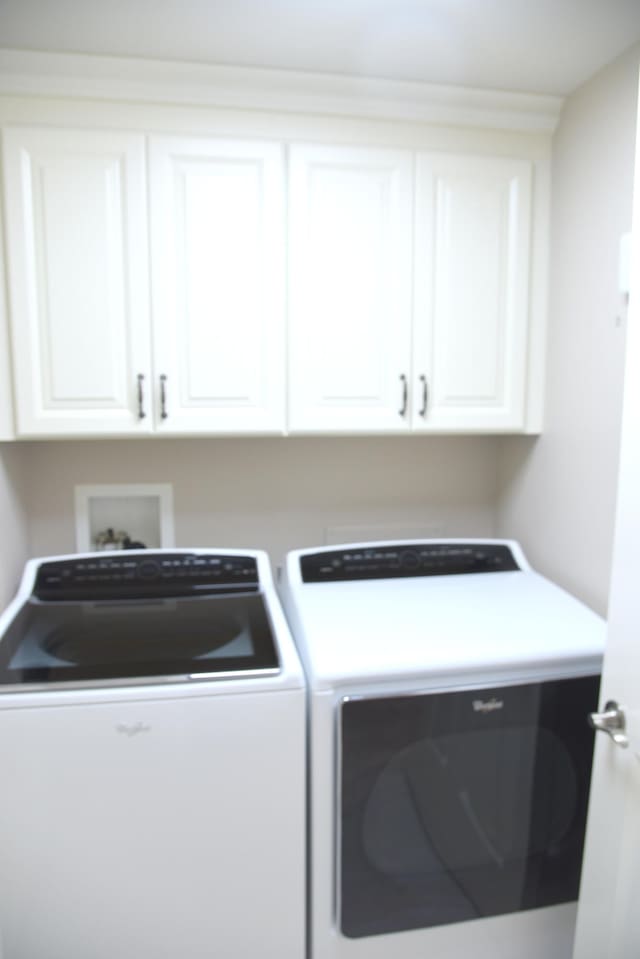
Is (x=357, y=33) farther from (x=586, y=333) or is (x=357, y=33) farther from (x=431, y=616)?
(x=431, y=616)

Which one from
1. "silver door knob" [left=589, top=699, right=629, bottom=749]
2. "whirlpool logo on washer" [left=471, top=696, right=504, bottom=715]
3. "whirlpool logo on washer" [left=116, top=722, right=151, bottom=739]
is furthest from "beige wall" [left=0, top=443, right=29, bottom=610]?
"silver door knob" [left=589, top=699, right=629, bottom=749]

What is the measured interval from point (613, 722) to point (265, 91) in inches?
62.2

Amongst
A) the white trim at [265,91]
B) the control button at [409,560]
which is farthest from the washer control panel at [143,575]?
the white trim at [265,91]

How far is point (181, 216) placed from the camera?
151 cm

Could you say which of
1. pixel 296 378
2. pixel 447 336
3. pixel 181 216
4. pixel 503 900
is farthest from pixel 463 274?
pixel 503 900

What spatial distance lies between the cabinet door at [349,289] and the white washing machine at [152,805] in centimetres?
69

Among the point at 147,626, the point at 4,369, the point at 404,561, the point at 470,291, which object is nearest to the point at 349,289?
the point at 470,291

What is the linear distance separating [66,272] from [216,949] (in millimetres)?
1554

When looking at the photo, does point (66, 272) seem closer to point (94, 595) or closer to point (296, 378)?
point (296, 378)

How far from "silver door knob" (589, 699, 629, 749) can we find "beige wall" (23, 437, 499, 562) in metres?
1.02

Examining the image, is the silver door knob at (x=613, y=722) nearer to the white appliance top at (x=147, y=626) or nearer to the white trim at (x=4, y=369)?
the white appliance top at (x=147, y=626)

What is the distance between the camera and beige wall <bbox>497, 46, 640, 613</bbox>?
1432 mm

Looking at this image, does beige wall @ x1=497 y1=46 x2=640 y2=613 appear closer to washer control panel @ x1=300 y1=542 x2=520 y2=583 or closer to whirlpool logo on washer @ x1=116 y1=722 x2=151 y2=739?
washer control panel @ x1=300 y1=542 x2=520 y2=583

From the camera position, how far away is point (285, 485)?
1962 millimetres
